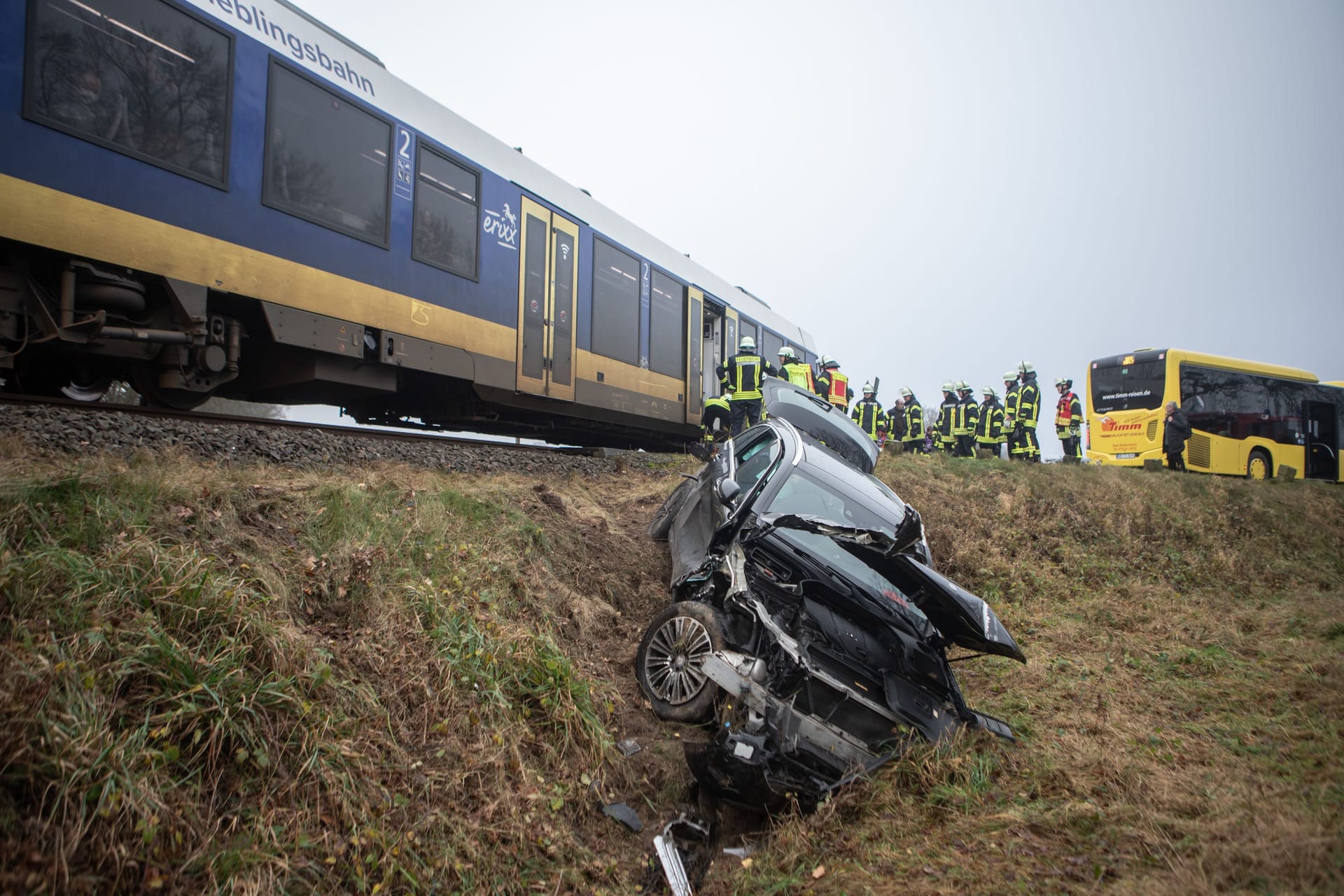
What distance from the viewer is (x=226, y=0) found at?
18.3 ft

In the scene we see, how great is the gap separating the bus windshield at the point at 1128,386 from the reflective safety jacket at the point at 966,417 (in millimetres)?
A: 3411

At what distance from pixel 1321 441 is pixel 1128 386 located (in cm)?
504

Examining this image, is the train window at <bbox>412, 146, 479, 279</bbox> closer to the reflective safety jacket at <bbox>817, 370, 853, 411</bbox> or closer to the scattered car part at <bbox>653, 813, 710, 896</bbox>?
the scattered car part at <bbox>653, 813, 710, 896</bbox>

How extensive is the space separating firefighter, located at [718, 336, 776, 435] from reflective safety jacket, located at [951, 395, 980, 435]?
6.82 metres

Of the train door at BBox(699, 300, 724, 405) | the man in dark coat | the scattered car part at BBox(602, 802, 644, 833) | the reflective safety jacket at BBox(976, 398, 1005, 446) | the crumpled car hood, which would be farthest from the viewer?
the reflective safety jacket at BBox(976, 398, 1005, 446)

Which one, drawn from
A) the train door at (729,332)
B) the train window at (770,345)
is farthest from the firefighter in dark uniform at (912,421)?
the train door at (729,332)

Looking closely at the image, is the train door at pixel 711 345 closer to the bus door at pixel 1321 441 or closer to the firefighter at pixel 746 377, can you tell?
the firefighter at pixel 746 377

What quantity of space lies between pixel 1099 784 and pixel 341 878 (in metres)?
3.32

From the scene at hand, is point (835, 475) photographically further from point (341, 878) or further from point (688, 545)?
point (341, 878)

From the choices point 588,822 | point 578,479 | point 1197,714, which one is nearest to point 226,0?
point 578,479

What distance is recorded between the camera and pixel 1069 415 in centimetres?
1494

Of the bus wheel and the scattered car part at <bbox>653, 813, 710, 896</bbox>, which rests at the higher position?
the bus wheel

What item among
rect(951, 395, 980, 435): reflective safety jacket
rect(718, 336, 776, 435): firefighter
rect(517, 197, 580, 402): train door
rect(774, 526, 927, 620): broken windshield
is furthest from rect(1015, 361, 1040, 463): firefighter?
rect(774, 526, 927, 620): broken windshield

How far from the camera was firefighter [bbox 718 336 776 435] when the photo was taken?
1040 cm
